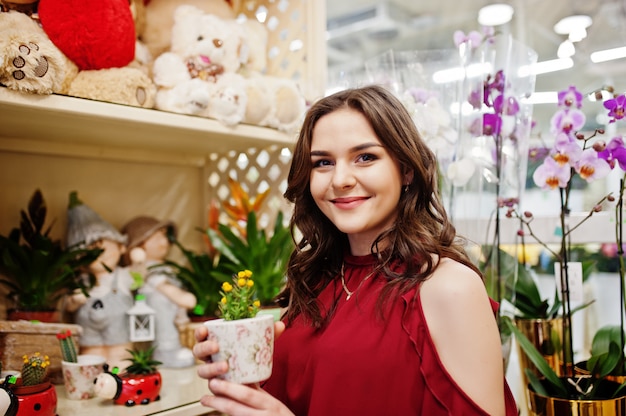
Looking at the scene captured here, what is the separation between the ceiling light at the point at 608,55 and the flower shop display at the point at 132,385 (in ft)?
5.32

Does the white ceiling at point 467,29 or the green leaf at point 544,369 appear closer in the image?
the green leaf at point 544,369

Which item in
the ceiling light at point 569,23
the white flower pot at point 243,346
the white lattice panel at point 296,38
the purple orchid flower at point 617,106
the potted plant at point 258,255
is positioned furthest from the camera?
the ceiling light at point 569,23

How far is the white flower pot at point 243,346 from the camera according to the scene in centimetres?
72

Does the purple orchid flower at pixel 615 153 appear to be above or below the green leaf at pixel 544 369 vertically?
above

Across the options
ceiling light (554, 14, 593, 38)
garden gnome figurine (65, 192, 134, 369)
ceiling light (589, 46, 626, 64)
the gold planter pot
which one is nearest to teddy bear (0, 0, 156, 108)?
garden gnome figurine (65, 192, 134, 369)

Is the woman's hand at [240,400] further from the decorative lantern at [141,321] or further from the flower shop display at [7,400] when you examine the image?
the decorative lantern at [141,321]

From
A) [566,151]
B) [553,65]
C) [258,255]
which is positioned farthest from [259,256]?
[553,65]

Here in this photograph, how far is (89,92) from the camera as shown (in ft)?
3.50

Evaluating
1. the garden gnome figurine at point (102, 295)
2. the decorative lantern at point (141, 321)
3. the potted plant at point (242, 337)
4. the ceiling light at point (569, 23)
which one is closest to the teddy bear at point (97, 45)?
the garden gnome figurine at point (102, 295)

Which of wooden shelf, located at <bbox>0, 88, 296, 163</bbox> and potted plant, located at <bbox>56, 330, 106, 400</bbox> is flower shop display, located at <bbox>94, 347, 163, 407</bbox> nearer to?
potted plant, located at <bbox>56, 330, 106, 400</bbox>

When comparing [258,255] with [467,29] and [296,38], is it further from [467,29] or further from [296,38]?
[467,29]

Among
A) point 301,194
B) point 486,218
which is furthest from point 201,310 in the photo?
point 486,218

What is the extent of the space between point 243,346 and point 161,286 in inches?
27.5

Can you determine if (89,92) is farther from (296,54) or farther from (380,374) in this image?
(380,374)
